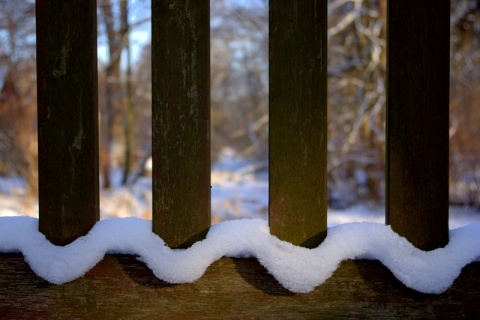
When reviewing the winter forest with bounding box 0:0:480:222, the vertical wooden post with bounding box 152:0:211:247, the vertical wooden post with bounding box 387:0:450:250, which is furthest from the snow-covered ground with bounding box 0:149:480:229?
the vertical wooden post with bounding box 152:0:211:247

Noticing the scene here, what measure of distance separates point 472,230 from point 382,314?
1.05 ft

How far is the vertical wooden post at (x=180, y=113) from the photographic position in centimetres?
107

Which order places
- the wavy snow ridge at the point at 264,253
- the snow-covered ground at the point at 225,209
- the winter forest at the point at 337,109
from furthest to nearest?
the winter forest at the point at 337,109
the snow-covered ground at the point at 225,209
the wavy snow ridge at the point at 264,253

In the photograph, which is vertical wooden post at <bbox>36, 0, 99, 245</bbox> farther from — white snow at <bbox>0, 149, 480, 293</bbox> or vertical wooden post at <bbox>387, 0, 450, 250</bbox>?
vertical wooden post at <bbox>387, 0, 450, 250</bbox>

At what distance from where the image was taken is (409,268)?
3.34 feet

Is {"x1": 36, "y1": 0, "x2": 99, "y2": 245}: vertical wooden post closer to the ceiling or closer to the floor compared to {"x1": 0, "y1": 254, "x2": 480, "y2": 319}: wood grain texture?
closer to the ceiling

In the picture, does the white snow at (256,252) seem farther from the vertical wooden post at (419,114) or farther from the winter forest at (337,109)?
the winter forest at (337,109)

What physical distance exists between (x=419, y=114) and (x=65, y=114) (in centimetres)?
90

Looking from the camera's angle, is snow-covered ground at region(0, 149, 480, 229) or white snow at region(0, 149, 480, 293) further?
snow-covered ground at region(0, 149, 480, 229)

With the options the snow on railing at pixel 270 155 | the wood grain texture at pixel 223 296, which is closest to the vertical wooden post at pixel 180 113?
the snow on railing at pixel 270 155

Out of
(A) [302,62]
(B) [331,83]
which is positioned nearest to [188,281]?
(A) [302,62]

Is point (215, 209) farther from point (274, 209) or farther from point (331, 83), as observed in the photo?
point (274, 209)

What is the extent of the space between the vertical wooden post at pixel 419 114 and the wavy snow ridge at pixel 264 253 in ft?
0.20

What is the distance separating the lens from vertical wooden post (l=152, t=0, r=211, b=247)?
1.07m
